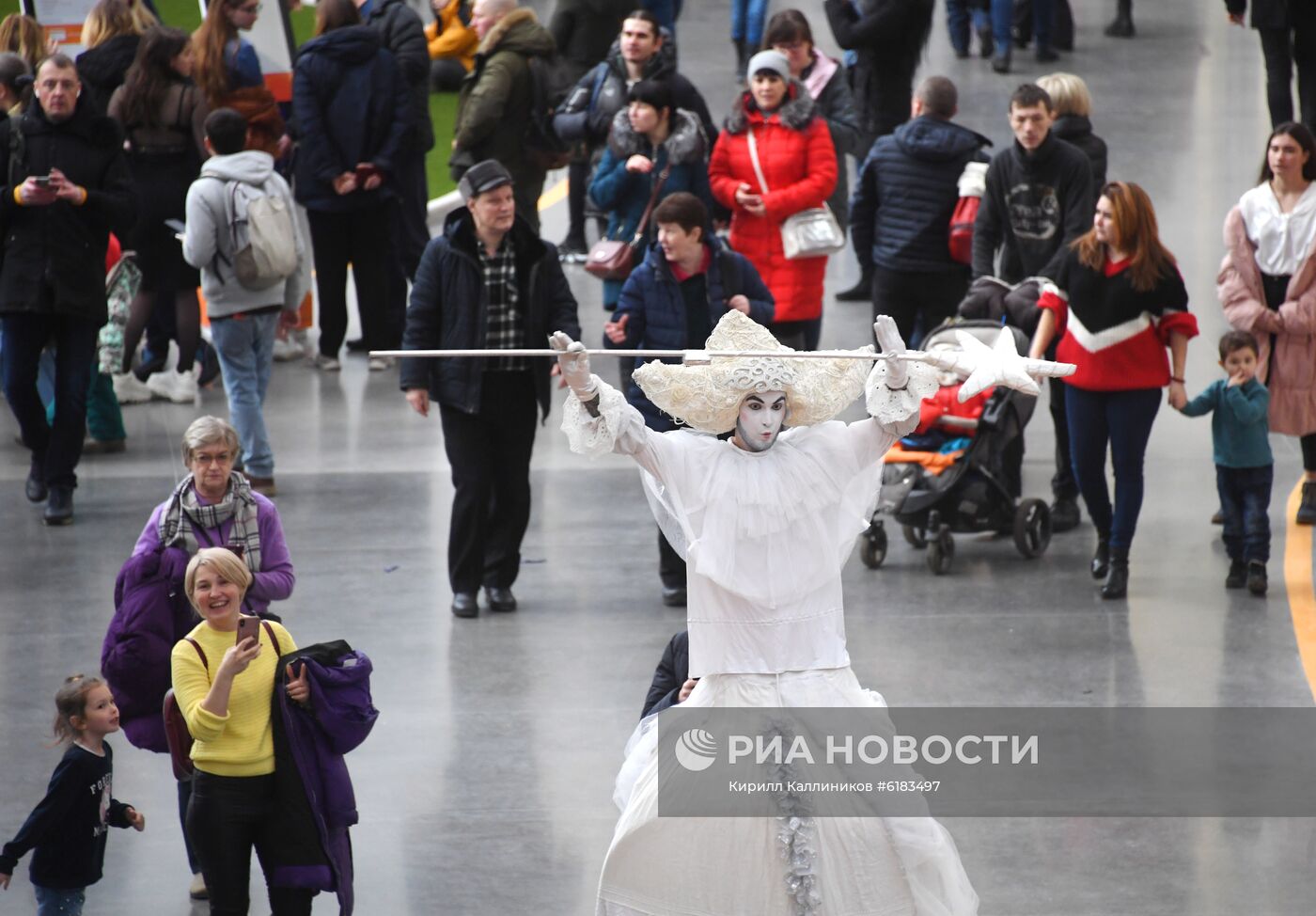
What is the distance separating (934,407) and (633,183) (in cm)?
243

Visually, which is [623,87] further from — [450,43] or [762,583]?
[762,583]

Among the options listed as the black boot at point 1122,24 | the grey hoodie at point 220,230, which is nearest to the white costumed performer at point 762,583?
the grey hoodie at point 220,230

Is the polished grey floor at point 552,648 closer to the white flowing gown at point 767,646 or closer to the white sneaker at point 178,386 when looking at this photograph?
the white sneaker at point 178,386

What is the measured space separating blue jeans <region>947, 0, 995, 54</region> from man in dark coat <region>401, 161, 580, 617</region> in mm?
11902

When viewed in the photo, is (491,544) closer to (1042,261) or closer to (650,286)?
(650,286)

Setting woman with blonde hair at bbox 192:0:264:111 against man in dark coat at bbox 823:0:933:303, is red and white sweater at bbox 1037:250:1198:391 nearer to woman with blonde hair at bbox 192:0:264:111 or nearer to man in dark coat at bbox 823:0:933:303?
man in dark coat at bbox 823:0:933:303

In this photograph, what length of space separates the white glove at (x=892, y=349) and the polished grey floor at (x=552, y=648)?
2.07 meters

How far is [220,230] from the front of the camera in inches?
411

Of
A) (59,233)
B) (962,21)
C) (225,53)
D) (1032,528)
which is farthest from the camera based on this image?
(962,21)

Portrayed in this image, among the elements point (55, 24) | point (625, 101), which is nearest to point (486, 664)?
point (625, 101)

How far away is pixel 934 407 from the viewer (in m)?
10.0

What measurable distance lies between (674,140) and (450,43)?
630 cm

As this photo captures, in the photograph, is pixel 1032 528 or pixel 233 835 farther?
pixel 1032 528

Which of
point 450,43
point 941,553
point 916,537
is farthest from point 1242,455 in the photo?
point 450,43
